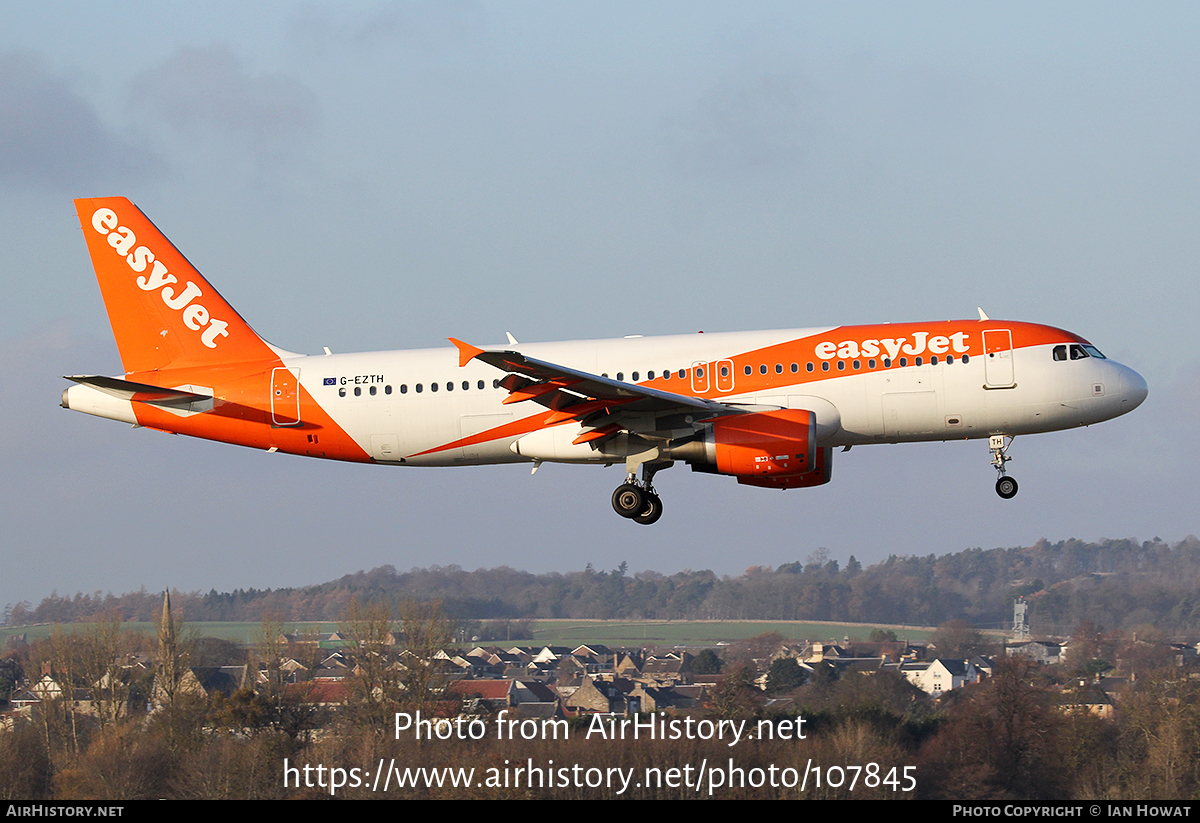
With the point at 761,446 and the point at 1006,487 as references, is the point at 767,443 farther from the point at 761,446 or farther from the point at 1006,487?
the point at 1006,487

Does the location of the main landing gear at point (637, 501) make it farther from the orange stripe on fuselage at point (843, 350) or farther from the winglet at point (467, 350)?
the winglet at point (467, 350)

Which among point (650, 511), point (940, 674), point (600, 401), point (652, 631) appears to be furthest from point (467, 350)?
point (652, 631)

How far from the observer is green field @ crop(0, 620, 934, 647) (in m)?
85.9

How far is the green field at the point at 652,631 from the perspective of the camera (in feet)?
282

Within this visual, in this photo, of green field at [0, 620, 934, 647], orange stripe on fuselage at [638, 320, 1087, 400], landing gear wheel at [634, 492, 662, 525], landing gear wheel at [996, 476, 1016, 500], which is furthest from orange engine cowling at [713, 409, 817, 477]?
green field at [0, 620, 934, 647]

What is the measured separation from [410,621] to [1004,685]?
30937 millimetres

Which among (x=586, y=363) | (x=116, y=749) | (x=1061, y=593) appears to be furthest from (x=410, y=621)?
(x=1061, y=593)

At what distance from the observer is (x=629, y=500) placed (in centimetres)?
3594

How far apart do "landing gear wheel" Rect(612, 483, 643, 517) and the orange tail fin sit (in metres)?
11.5

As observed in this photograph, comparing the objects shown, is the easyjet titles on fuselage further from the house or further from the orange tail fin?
the house

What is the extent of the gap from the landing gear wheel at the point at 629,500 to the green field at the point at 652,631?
1957 inches

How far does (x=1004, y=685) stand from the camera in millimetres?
64625

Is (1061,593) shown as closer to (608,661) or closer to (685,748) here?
(608,661)

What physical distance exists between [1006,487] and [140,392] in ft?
81.6
